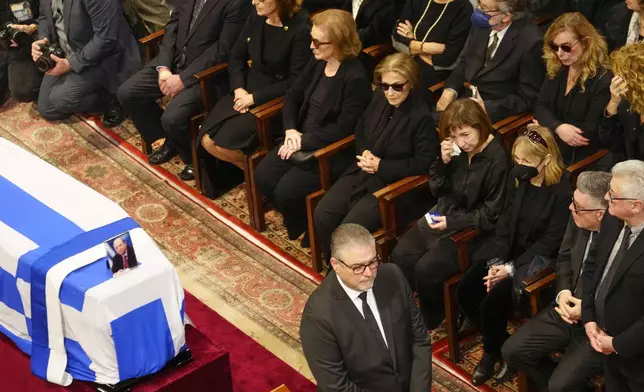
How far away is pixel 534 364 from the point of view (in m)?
5.58

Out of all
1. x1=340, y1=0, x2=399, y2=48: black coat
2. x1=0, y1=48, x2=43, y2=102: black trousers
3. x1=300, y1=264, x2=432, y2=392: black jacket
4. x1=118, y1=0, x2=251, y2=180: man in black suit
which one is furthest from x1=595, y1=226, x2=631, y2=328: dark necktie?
x1=0, y1=48, x2=43, y2=102: black trousers

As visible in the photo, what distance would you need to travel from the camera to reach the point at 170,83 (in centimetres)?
757

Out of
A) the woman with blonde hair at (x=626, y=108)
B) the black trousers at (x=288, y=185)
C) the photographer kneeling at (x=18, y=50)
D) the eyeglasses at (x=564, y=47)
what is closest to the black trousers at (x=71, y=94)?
the photographer kneeling at (x=18, y=50)

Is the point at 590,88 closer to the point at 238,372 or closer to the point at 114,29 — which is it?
the point at 238,372

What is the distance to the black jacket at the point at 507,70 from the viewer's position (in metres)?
6.50

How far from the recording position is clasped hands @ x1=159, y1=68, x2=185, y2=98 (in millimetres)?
7562

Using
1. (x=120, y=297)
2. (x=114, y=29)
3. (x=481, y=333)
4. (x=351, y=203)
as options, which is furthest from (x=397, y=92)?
(x=114, y=29)

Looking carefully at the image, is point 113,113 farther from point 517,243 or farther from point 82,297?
point 517,243

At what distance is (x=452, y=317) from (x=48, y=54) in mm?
3696

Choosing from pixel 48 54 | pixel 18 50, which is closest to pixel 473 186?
pixel 48 54

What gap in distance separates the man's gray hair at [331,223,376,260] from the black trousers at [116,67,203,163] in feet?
9.86

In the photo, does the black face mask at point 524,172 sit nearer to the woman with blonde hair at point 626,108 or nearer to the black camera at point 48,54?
the woman with blonde hair at point 626,108

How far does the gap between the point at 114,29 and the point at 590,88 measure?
3.41 m

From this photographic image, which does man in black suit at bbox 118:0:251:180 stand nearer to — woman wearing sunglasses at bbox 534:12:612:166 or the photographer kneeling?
the photographer kneeling
